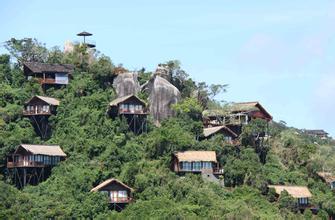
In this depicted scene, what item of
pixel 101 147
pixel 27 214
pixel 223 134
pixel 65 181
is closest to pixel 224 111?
pixel 223 134

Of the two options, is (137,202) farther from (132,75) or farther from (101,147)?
(132,75)

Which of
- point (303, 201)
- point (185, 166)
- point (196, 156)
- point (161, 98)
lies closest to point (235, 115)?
point (161, 98)

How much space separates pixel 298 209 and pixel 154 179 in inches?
567

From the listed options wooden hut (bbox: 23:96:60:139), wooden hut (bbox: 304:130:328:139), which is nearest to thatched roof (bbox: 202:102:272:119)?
wooden hut (bbox: 23:96:60:139)

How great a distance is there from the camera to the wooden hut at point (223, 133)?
82.9 meters

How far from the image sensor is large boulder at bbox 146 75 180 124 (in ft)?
284

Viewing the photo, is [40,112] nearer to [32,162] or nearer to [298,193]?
[32,162]

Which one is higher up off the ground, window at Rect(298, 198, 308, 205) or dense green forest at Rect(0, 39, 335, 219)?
dense green forest at Rect(0, 39, 335, 219)

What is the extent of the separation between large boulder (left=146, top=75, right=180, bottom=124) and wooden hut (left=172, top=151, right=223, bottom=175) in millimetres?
8962

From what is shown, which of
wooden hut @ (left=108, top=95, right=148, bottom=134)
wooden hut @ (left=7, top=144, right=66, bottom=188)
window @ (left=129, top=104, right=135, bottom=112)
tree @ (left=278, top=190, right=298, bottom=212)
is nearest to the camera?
wooden hut @ (left=7, top=144, right=66, bottom=188)

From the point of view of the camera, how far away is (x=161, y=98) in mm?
86875

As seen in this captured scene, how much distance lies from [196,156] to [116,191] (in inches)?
374

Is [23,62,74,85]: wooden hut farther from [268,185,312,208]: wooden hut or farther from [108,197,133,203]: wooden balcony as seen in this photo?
[268,185,312,208]: wooden hut

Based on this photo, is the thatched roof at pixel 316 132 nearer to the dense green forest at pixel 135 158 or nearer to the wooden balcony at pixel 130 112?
the dense green forest at pixel 135 158
